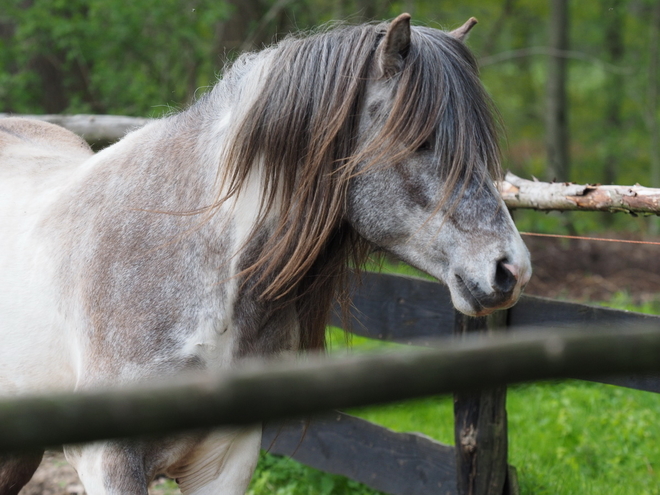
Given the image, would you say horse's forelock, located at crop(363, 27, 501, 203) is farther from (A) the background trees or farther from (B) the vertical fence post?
(A) the background trees

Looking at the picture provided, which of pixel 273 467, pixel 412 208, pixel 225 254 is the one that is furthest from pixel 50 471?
pixel 412 208

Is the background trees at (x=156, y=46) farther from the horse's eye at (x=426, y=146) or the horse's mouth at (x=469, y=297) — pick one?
the horse's mouth at (x=469, y=297)

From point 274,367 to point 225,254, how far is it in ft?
4.54

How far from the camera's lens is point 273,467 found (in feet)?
12.7

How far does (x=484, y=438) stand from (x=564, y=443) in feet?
3.76

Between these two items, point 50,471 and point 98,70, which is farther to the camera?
point 98,70

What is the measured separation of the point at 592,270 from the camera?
24.1 feet

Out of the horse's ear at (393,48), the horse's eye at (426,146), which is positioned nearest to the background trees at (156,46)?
the horse's ear at (393,48)

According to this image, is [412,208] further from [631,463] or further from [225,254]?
[631,463]

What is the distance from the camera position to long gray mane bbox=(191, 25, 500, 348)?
1886mm

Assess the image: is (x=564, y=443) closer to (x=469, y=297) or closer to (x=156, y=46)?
(x=469, y=297)

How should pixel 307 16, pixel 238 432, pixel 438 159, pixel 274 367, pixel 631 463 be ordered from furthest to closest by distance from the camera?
pixel 307 16
pixel 631 463
pixel 238 432
pixel 438 159
pixel 274 367

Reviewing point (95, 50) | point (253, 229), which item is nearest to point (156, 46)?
point (95, 50)

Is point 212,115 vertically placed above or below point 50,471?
above
